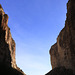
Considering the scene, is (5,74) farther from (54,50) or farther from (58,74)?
(54,50)

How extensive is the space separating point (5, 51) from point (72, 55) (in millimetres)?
25301

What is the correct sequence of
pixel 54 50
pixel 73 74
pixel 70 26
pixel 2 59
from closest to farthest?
pixel 73 74, pixel 70 26, pixel 2 59, pixel 54 50

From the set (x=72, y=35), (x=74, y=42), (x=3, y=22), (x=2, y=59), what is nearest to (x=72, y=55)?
(x=74, y=42)

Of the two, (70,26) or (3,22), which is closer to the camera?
(70,26)

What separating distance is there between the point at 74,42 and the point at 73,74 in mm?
9132

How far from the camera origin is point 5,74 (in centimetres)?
3091

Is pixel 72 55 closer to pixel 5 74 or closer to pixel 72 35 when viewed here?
pixel 72 35

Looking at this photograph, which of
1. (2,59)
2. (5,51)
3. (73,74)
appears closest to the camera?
(73,74)

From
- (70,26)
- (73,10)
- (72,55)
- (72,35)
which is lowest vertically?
(72,55)

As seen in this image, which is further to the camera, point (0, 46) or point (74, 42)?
point (0, 46)

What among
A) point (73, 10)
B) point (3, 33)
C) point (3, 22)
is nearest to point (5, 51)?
point (3, 33)

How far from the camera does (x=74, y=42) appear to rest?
32500 millimetres

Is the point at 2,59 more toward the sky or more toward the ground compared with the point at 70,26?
more toward the ground

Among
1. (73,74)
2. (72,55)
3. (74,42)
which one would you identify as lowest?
(73,74)
